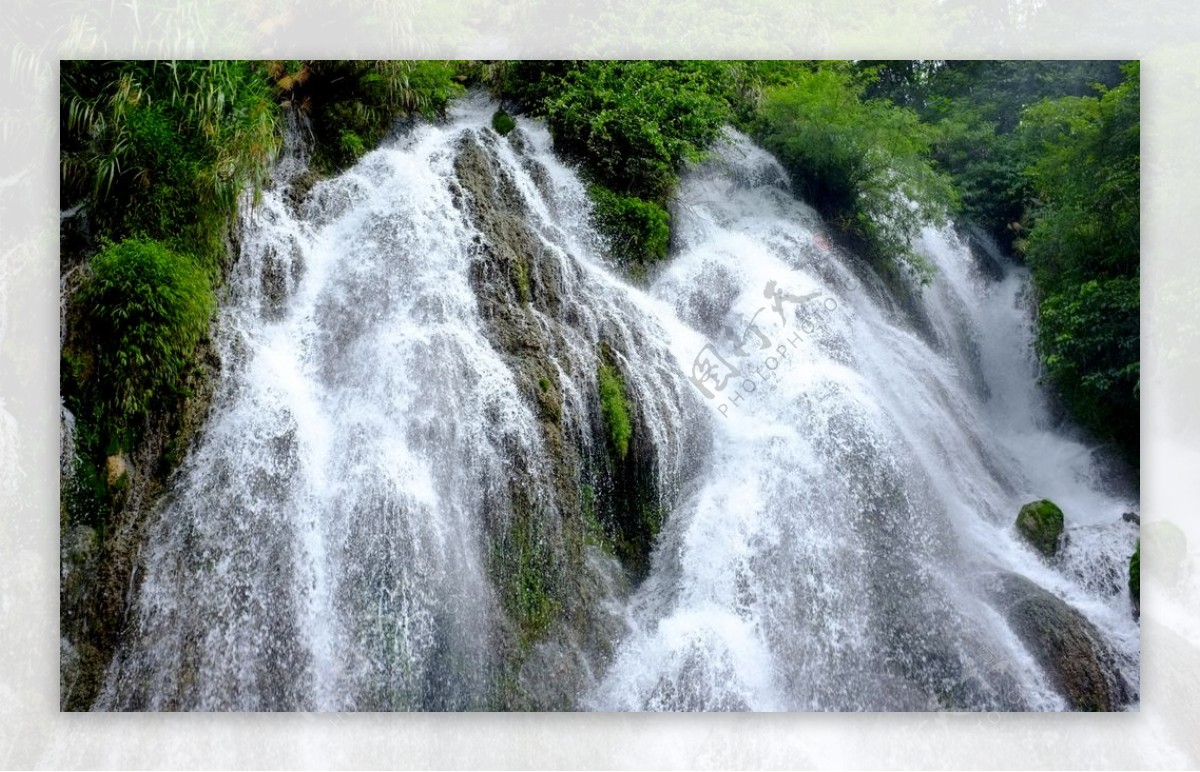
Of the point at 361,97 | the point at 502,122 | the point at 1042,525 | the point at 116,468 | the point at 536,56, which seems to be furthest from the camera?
the point at 502,122

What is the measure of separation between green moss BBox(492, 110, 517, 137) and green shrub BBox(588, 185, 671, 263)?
0.52 metres

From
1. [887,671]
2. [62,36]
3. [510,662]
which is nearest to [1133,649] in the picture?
[887,671]

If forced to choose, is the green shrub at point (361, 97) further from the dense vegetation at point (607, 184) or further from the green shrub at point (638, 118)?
the green shrub at point (638, 118)

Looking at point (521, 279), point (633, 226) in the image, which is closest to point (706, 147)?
point (633, 226)

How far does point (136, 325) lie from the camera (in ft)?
11.0

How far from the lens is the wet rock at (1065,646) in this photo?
11.1 feet

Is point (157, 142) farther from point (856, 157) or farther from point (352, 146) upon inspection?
point (856, 157)

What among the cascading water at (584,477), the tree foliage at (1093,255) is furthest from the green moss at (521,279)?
the tree foliage at (1093,255)

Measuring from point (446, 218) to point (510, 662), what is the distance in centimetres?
191

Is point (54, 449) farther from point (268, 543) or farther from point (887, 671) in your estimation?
point (887, 671)

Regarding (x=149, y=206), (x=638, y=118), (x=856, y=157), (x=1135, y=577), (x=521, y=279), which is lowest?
(x=1135, y=577)

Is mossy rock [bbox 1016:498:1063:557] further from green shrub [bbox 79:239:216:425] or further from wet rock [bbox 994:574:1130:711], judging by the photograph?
green shrub [bbox 79:239:216:425]

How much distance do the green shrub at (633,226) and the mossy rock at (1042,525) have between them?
76.5 inches

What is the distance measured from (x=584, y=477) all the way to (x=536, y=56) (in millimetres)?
1819
